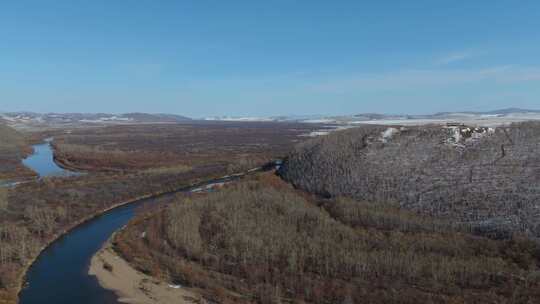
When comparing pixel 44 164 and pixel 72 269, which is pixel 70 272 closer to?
pixel 72 269

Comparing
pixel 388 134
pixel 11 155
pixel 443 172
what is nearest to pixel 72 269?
pixel 443 172

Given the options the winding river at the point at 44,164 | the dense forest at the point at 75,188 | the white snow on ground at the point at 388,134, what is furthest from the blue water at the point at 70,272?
the winding river at the point at 44,164

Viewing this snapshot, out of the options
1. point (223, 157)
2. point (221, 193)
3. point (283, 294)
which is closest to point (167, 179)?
point (221, 193)

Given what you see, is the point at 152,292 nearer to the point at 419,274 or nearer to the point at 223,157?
the point at 419,274

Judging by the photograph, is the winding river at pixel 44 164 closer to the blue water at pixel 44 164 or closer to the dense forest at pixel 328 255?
the blue water at pixel 44 164

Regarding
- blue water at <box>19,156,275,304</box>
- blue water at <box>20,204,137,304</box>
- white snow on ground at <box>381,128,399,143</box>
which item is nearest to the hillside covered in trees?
white snow on ground at <box>381,128,399,143</box>

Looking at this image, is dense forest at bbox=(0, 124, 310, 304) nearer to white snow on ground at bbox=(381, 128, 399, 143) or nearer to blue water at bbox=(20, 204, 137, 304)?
blue water at bbox=(20, 204, 137, 304)
